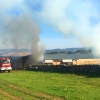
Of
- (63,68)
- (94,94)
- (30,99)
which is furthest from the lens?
(63,68)

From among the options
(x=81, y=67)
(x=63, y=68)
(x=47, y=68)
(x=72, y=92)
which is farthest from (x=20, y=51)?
(x=72, y=92)

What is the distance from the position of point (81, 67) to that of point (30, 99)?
22585mm

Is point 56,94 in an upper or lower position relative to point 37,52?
lower

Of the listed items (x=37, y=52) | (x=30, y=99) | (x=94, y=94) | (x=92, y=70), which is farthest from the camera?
(x=37, y=52)

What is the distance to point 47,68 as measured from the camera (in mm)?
46406

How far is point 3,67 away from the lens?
44844 millimetres

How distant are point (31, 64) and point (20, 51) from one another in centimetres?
1677

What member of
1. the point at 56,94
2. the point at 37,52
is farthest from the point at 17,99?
the point at 37,52

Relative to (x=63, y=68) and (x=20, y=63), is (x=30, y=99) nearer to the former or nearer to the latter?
(x=63, y=68)

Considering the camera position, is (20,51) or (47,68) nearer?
(47,68)

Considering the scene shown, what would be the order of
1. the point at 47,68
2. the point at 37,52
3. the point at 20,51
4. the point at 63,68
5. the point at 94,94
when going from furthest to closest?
the point at 20,51 → the point at 37,52 → the point at 47,68 → the point at 63,68 → the point at 94,94

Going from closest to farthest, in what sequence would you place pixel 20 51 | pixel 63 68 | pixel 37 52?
pixel 63 68, pixel 37 52, pixel 20 51

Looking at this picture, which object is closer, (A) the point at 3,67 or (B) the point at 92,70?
(B) the point at 92,70

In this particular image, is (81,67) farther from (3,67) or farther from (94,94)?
(94,94)
